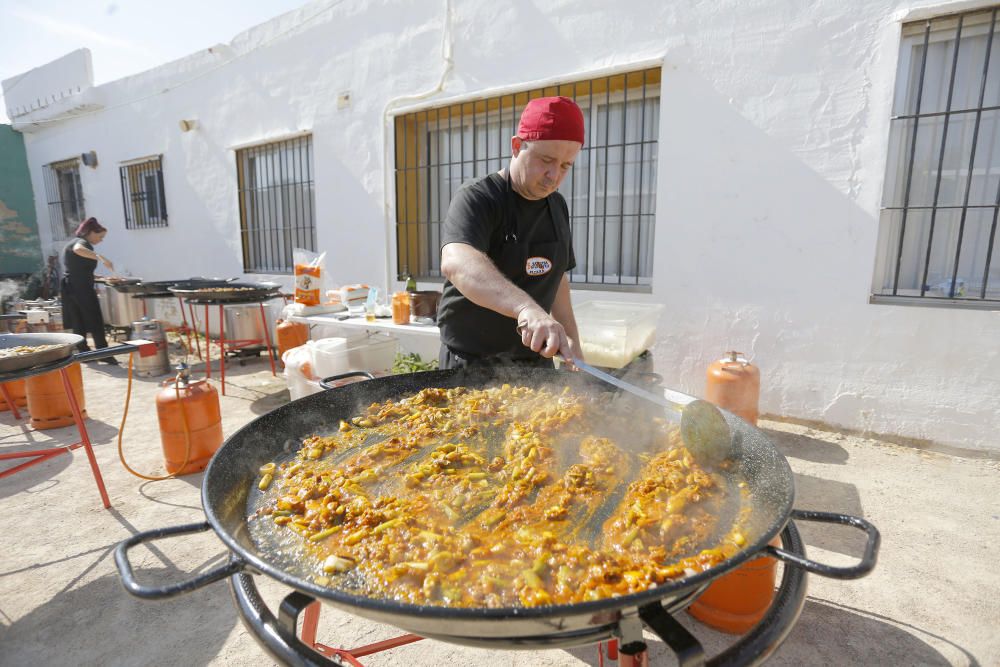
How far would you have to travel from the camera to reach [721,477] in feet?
5.39

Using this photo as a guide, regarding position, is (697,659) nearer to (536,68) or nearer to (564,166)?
(564,166)

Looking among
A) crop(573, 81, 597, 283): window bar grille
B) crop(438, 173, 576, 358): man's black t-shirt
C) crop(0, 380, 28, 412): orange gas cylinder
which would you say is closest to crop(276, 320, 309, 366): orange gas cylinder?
crop(0, 380, 28, 412): orange gas cylinder

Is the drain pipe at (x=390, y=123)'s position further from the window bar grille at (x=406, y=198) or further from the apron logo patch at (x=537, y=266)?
the apron logo patch at (x=537, y=266)

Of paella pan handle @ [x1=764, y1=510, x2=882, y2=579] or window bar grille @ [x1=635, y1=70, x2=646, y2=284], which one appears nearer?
paella pan handle @ [x1=764, y1=510, x2=882, y2=579]

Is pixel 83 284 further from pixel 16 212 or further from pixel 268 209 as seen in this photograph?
pixel 16 212

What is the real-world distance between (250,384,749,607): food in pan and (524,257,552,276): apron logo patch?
683 millimetres

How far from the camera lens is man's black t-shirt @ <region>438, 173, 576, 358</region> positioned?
2.28m

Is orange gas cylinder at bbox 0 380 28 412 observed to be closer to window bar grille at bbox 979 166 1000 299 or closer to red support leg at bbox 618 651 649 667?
red support leg at bbox 618 651 649 667

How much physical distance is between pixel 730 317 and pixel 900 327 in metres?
1.21

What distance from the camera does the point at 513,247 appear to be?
7.91 ft

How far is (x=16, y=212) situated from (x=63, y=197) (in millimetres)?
1484

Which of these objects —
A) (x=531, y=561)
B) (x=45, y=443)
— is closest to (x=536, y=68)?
(x=531, y=561)

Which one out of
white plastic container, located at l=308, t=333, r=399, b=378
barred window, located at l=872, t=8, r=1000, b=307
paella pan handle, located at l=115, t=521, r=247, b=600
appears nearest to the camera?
paella pan handle, located at l=115, t=521, r=247, b=600

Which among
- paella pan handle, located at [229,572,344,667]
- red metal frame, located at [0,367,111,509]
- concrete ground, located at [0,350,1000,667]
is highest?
paella pan handle, located at [229,572,344,667]
